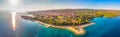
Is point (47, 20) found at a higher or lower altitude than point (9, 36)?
higher

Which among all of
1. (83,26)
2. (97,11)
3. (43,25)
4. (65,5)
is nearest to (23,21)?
(43,25)

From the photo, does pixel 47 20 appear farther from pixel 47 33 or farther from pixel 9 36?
pixel 9 36

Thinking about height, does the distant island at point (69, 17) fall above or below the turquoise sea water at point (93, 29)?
above

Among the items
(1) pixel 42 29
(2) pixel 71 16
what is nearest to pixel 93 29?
(2) pixel 71 16

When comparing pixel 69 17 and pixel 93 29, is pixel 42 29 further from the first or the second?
pixel 93 29
